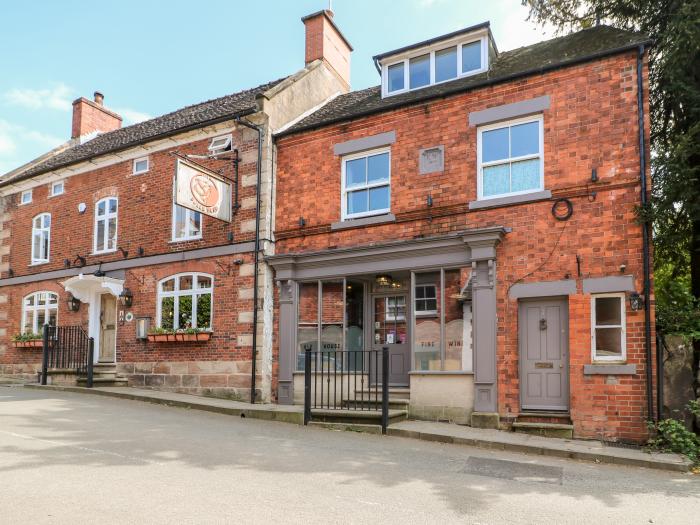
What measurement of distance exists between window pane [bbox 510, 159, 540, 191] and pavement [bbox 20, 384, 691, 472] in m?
4.15

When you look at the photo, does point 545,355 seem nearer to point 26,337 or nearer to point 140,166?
point 140,166

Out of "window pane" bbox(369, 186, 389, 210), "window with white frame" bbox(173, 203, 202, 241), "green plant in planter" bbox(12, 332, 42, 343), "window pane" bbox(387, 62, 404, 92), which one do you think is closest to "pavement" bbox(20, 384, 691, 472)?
"window with white frame" bbox(173, 203, 202, 241)

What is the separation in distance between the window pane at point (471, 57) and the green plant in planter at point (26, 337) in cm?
1280

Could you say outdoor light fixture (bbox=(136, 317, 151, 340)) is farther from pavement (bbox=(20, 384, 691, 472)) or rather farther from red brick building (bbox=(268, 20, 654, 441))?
red brick building (bbox=(268, 20, 654, 441))

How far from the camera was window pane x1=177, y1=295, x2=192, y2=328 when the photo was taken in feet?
44.8

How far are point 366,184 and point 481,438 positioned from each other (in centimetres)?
553

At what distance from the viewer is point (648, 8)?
10711mm

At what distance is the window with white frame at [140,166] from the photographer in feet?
49.1

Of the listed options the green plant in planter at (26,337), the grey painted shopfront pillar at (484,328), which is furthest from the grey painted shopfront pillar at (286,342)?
the green plant in planter at (26,337)

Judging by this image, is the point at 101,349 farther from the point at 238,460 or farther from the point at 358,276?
the point at 238,460

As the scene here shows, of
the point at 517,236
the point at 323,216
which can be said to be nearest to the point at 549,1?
the point at 517,236

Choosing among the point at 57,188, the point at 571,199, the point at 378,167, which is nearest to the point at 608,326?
the point at 571,199

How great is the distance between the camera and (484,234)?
10.2 metres

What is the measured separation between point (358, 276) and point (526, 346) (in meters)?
3.54
